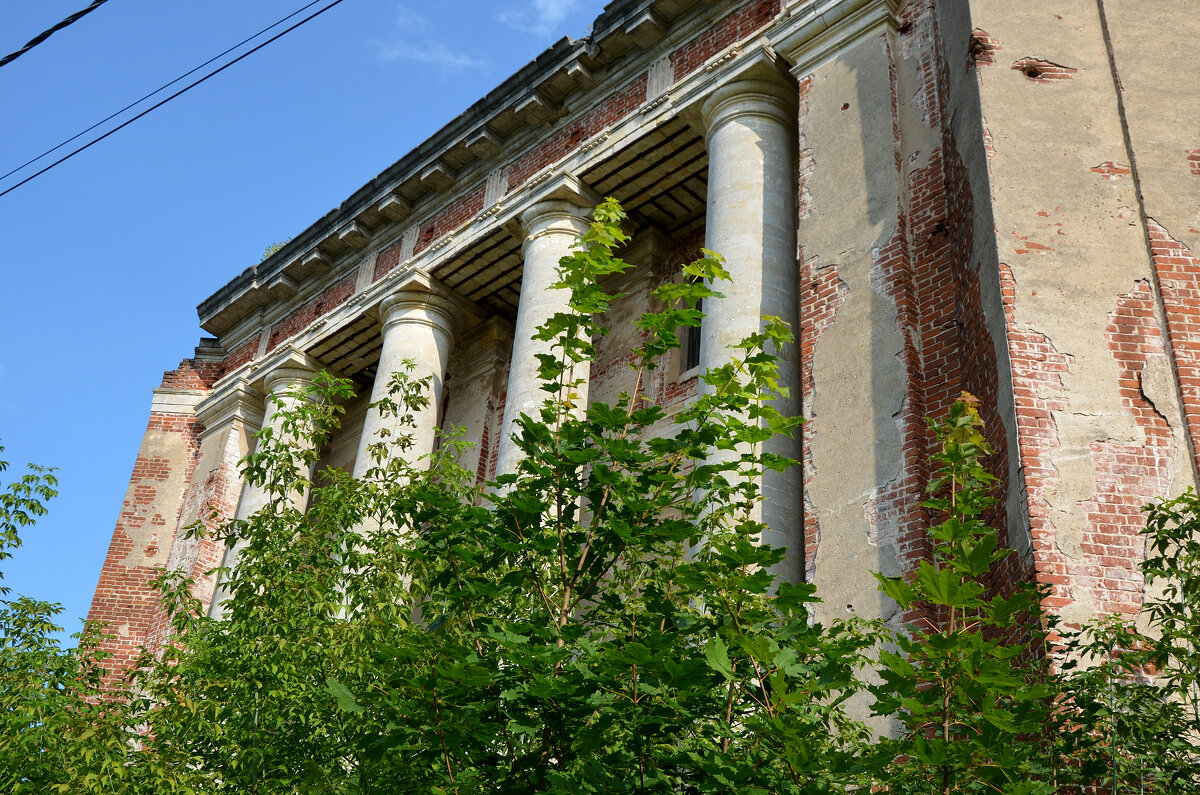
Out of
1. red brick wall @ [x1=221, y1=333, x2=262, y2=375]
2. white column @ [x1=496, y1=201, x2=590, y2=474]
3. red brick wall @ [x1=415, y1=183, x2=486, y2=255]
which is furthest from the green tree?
red brick wall @ [x1=221, y1=333, x2=262, y2=375]

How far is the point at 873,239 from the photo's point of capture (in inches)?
418

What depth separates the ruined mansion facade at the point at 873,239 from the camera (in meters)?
8.29

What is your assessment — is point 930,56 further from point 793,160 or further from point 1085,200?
point 1085,200

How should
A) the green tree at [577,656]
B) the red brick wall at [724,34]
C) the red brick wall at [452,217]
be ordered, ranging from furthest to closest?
1. the red brick wall at [452,217]
2. the red brick wall at [724,34]
3. the green tree at [577,656]

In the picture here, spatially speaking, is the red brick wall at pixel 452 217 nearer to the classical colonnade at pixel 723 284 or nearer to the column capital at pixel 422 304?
Result: the column capital at pixel 422 304

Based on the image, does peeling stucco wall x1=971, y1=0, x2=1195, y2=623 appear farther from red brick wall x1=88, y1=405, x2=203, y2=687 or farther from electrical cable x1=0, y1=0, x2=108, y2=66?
red brick wall x1=88, y1=405, x2=203, y2=687

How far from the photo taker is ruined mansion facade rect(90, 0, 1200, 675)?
8289mm

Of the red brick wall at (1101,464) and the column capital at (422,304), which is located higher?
the column capital at (422,304)

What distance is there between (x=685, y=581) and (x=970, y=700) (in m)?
1.17

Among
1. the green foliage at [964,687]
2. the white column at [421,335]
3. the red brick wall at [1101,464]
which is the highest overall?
the white column at [421,335]

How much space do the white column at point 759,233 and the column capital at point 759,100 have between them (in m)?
0.01

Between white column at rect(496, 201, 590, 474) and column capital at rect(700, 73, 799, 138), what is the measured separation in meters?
2.52

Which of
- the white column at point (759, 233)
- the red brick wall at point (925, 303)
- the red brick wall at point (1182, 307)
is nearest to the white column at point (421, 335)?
the white column at point (759, 233)

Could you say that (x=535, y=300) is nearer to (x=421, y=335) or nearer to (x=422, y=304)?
(x=421, y=335)
